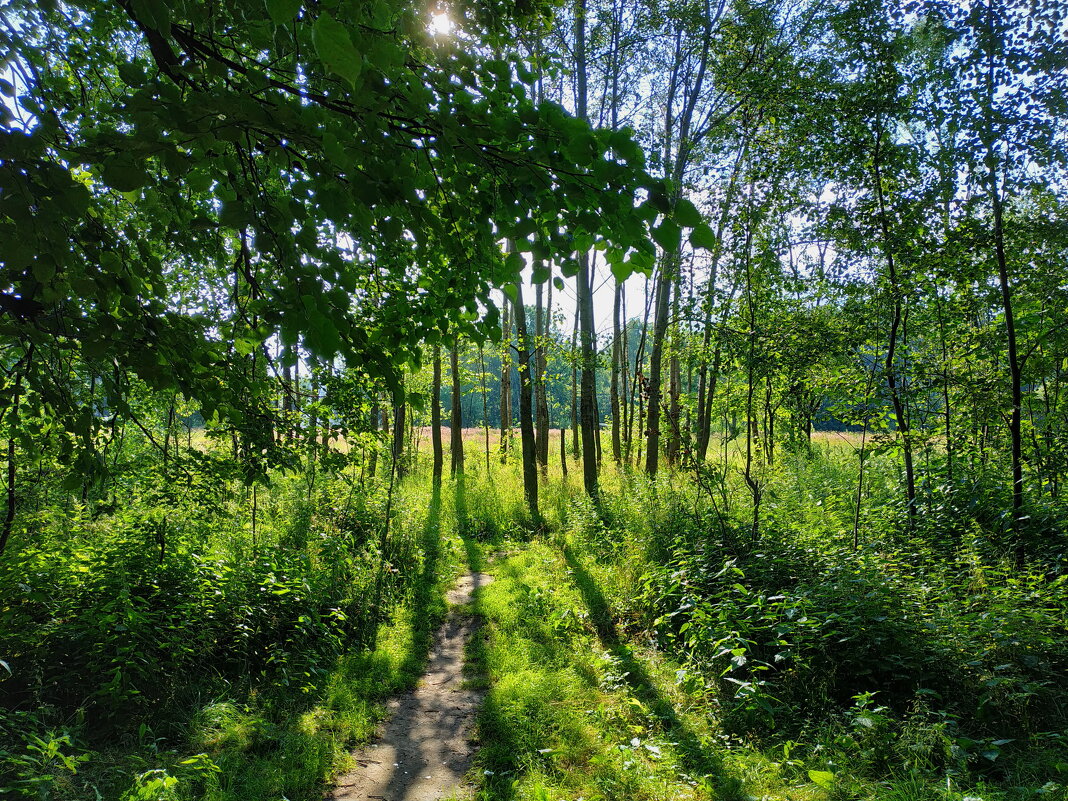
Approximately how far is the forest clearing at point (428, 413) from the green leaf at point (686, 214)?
0.01 m

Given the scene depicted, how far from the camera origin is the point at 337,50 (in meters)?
0.96

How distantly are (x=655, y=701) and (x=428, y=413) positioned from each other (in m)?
3.47

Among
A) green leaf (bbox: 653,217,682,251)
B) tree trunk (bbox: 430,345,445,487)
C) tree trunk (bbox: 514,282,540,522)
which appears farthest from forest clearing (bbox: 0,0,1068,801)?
tree trunk (bbox: 430,345,445,487)

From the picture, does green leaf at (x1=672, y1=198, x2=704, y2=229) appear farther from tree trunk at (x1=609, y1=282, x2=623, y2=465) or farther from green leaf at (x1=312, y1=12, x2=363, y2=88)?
tree trunk at (x1=609, y1=282, x2=623, y2=465)

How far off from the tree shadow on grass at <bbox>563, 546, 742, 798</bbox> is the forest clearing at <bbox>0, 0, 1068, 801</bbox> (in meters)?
0.04

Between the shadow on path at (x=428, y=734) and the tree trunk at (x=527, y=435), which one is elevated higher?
the tree trunk at (x=527, y=435)

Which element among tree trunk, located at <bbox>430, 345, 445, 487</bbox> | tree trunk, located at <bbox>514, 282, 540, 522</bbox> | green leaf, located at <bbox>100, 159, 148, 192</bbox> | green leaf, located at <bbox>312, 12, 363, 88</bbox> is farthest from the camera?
tree trunk, located at <bbox>430, 345, 445, 487</bbox>

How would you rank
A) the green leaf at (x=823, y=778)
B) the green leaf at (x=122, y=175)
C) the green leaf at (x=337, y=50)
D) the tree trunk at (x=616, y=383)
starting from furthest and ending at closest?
the tree trunk at (x=616, y=383) → the green leaf at (x=823, y=778) → the green leaf at (x=122, y=175) → the green leaf at (x=337, y=50)

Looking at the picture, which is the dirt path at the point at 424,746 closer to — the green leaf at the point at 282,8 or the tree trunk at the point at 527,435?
the green leaf at the point at 282,8

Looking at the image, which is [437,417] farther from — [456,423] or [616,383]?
[616,383]

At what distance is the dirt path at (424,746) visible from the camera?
3783mm

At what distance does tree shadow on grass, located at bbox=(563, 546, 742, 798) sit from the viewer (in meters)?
3.61

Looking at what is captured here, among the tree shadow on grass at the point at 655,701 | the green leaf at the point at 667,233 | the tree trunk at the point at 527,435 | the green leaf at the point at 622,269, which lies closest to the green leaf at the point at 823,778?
the tree shadow on grass at the point at 655,701

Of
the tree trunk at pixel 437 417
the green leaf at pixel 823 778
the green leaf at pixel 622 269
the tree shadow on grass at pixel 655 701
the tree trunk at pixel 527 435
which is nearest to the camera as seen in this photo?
the green leaf at pixel 622 269
